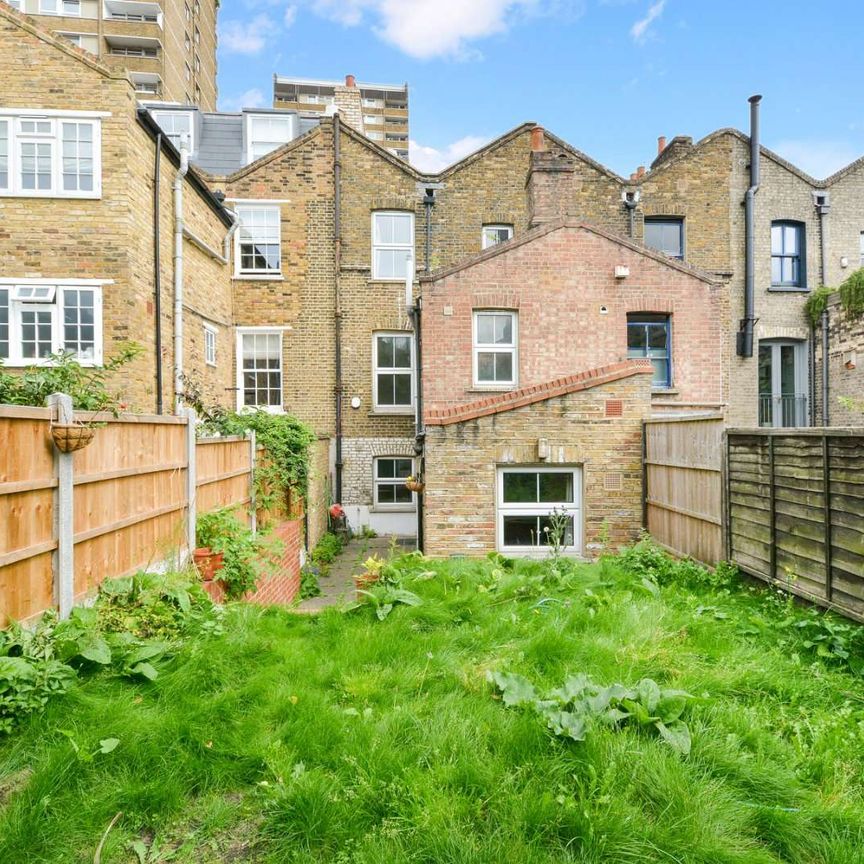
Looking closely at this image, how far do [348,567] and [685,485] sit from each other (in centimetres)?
703

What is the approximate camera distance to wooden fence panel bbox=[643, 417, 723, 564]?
7.18 metres

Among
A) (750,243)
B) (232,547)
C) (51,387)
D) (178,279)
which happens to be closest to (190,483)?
(232,547)

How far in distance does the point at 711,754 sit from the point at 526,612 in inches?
88.9

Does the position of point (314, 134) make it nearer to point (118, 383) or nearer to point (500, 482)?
point (118, 383)

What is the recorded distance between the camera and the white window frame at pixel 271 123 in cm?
1812

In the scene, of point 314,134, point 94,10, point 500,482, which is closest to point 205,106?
point 94,10

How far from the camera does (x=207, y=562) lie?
609cm

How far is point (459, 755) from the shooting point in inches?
113

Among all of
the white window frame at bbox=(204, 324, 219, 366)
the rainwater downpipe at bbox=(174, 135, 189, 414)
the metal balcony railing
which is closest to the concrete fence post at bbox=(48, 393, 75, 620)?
the rainwater downpipe at bbox=(174, 135, 189, 414)

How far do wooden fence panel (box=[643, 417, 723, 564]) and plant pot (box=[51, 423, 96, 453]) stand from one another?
6.61m

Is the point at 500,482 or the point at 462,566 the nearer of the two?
the point at 462,566

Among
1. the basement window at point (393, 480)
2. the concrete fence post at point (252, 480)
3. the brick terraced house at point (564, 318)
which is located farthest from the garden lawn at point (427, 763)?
the basement window at point (393, 480)

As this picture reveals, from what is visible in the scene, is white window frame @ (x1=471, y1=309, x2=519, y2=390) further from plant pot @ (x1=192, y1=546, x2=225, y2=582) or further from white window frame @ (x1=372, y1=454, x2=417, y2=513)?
plant pot @ (x1=192, y1=546, x2=225, y2=582)

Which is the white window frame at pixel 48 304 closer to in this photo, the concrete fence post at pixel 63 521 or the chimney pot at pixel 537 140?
the concrete fence post at pixel 63 521
